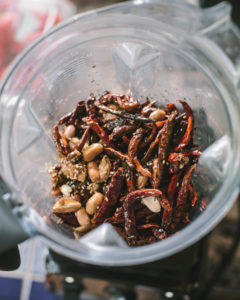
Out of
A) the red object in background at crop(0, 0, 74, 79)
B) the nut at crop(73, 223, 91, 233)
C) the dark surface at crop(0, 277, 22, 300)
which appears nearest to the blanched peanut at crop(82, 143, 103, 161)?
the nut at crop(73, 223, 91, 233)

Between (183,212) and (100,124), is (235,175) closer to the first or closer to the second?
(183,212)

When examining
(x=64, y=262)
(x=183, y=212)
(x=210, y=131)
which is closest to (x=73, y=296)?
(x=64, y=262)

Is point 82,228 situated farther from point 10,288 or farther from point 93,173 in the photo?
point 10,288

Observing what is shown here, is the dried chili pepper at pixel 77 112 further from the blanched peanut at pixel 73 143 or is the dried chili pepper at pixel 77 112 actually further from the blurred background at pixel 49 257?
the blurred background at pixel 49 257

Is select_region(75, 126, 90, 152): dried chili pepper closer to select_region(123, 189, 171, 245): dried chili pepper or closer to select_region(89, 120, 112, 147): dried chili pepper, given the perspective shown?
select_region(89, 120, 112, 147): dried chili pepper

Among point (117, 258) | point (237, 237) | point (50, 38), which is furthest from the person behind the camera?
point (237, 237)

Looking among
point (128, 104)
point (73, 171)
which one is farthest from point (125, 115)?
point (73, 171)

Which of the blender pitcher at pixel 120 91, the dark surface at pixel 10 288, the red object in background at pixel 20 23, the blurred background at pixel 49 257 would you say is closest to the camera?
the blender pitcher at pixel 120 91

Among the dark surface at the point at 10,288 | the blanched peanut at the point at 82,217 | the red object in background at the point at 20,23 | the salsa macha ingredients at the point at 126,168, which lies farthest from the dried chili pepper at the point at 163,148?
the red object in background at the point at 20,23
